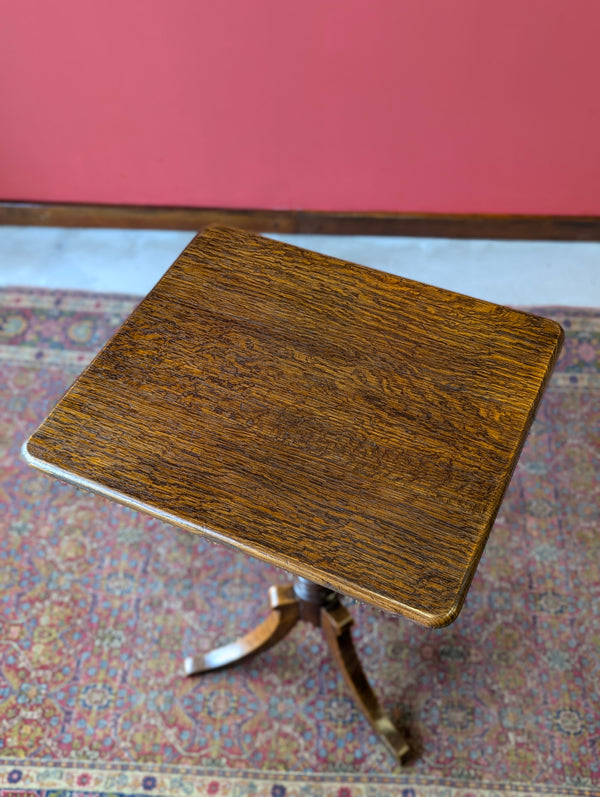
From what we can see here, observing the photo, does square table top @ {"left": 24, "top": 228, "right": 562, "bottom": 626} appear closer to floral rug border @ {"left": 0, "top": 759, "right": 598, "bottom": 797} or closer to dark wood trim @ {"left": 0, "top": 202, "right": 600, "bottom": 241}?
floral rug border @ {"left": 0, "top": 759, "right": 598, "bottom": 797}

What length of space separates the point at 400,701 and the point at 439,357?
2.85ft

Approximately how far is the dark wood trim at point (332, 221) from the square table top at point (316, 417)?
4.04ft

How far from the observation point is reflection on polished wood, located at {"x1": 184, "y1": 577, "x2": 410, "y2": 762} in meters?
1.60

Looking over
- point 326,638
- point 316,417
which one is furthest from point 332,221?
point 316,417

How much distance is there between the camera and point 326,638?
170 centimetres

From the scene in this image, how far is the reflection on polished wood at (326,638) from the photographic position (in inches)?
63.1

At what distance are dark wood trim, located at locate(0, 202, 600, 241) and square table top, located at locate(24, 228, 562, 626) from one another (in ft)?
4.04

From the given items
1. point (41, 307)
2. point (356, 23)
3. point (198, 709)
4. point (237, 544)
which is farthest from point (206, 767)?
point (356, 23)

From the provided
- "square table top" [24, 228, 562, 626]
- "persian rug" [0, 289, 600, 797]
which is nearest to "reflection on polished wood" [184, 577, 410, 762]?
"persian rug" [0, 289, 600, 797]

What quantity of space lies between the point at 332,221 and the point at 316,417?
1.52 m

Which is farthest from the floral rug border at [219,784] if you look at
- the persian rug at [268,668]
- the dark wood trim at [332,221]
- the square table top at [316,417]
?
the dark wood trim at [332,221]

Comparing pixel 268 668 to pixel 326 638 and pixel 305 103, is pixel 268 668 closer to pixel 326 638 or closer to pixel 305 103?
pixel 326 638

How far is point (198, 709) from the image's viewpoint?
1794 mm

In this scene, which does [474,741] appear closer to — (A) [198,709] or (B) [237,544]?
(A) [198,709]
